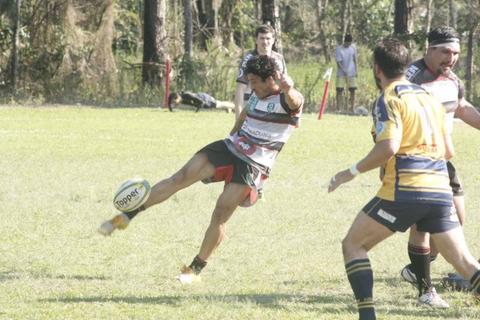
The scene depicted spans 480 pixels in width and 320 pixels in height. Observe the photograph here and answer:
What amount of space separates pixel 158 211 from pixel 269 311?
4989mm

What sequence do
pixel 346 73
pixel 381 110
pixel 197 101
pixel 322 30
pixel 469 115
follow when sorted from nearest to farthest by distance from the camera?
pixel 381 110 → pixel 469 115 → pixel 197 101 → pixel 346 73 → pixel 322 30

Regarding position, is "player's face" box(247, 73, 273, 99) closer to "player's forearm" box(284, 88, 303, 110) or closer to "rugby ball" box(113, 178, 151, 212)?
"player's forearm" box(284, 88, 303, 110)

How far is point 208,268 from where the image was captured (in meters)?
8.84

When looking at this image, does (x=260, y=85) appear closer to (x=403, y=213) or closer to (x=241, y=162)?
(x=241, y=162)

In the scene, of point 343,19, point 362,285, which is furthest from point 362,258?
point 343,19

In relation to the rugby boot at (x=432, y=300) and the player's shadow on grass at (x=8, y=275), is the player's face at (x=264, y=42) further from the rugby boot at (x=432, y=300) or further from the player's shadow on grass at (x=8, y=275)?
the rugby boot at (x=432, y=300)

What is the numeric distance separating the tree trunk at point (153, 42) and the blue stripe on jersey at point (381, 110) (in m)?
22.8

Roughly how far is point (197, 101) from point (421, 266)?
62.2ft

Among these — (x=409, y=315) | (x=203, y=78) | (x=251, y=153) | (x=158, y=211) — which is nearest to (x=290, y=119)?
(x=251, y=153)

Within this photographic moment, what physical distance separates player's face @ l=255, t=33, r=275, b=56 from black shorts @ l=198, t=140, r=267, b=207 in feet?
9.69

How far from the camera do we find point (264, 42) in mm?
11055

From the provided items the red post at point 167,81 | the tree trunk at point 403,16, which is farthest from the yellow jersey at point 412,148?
the tree trunk at point 403,16

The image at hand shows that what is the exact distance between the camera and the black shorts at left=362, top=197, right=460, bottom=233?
6.25m

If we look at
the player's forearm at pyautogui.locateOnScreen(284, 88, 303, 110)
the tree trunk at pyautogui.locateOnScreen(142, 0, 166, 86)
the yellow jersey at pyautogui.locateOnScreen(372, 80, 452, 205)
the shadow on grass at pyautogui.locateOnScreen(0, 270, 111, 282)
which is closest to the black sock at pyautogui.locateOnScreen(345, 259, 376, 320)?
the yellow jersey at pyautogui.locateOnScreen(372, 80, 452, 205)
